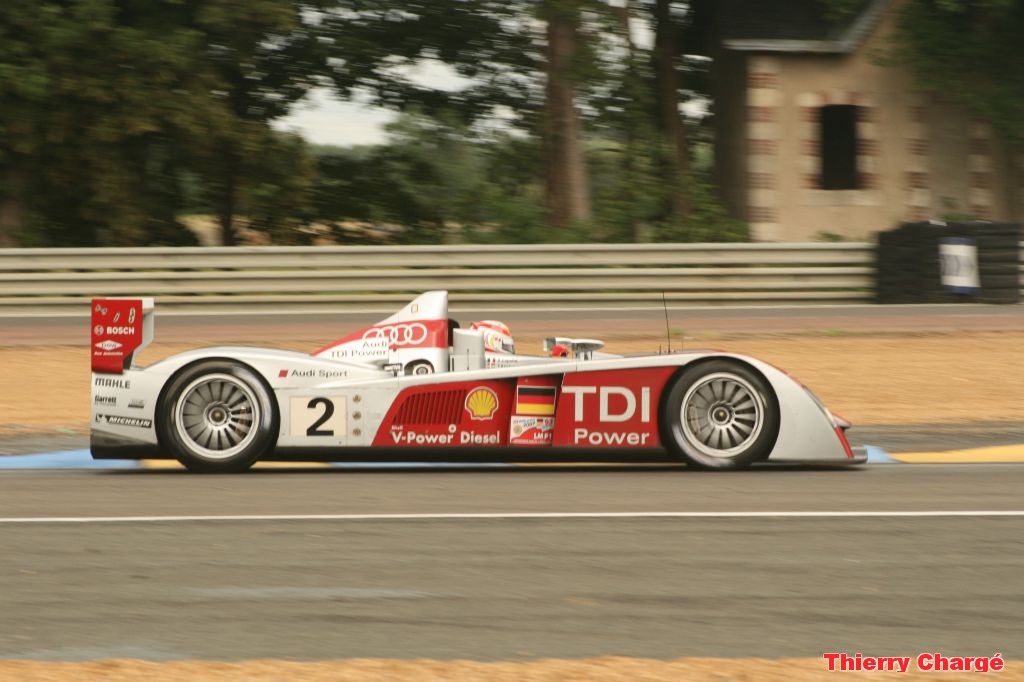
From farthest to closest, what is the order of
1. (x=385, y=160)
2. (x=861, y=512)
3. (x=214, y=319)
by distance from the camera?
(x=385, y=160) < (x=214, y=319) < (x=861, y=512)

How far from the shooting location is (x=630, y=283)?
17469 millimetres

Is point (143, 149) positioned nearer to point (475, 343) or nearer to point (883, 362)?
point (883, 362)

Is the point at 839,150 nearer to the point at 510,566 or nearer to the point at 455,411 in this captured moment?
the point at 455,411

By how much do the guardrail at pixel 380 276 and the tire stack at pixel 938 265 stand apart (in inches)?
45.4

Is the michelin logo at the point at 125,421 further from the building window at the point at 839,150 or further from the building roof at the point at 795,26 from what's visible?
the building window at the point at 839,150

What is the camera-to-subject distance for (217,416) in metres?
8.34

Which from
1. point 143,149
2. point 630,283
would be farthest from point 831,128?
point 143,149

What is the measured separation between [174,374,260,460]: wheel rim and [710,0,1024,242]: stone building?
17.1 metres

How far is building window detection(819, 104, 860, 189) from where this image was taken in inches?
Answer: 984

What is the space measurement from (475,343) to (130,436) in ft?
6.63

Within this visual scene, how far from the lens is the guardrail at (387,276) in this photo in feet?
56.5

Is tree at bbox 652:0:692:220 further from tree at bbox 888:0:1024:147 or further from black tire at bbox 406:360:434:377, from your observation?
black tire at bbox 406:360:434:377

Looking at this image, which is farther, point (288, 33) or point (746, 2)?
point (746, 2)

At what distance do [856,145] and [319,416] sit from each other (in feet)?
59.7
